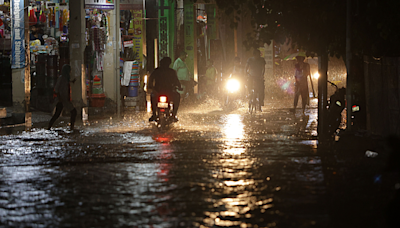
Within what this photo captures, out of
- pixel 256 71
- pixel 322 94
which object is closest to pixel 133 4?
pixel 256 71

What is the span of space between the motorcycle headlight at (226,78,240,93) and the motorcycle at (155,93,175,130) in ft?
21.0

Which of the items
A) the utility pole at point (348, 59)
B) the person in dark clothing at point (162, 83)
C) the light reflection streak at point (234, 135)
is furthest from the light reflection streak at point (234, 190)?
the person in dark clothing at point (162, 83)

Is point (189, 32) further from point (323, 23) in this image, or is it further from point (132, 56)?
point (323, 23)

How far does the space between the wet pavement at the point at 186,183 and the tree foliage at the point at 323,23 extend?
2160 mm

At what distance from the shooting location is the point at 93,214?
5.48 meters

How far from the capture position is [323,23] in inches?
473

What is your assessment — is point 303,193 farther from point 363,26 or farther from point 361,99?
point 361,99

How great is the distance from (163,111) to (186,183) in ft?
23.7

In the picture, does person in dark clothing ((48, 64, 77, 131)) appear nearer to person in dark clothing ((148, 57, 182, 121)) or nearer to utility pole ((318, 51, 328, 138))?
person in dark clothing ((148, 57, 182, 121))

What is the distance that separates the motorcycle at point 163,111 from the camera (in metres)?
14.1

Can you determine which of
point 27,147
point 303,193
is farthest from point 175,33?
point 303,193

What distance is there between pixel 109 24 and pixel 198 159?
1622 cm

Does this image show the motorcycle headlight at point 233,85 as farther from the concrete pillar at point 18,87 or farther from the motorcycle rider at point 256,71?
the concrete pillar at point 18,87

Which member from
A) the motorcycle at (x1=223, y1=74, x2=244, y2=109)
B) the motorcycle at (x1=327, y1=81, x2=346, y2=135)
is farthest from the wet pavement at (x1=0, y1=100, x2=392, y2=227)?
the motorcycle at (x1=223, y1=74, x2=244, y2=109)
